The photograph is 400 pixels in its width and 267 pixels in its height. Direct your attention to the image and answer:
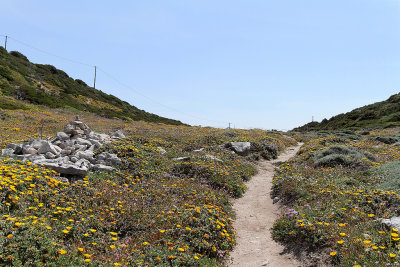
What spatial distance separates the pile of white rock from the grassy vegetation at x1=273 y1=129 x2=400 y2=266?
22.5ft

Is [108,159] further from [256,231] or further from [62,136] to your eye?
[256,231]

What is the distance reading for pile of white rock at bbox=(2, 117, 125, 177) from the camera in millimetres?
9352

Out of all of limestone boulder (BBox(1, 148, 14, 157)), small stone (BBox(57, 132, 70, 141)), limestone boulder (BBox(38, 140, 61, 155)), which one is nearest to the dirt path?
limestone boulder (BBox(38, 140, 61, 155))

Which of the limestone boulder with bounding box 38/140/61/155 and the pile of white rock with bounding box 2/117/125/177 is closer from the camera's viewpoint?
the pile of white rock with bounding box 2/117/125/177

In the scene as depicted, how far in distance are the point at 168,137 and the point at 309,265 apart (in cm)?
1737

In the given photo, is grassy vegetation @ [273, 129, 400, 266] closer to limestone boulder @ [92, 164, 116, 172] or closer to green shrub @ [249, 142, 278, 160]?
limestone boulder @ [92, 164, 116, 172]

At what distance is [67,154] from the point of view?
1121 cm

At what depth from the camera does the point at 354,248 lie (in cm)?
569

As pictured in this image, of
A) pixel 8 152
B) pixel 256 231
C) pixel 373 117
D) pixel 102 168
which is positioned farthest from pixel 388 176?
pixel 373 117

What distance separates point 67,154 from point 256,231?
7.96 m

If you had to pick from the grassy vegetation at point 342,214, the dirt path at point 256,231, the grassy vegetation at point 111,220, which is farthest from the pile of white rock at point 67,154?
the grassy vegetation at point 342,214

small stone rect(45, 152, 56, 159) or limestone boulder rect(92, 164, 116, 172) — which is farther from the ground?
small stone rect(45, 152, 56, 159)

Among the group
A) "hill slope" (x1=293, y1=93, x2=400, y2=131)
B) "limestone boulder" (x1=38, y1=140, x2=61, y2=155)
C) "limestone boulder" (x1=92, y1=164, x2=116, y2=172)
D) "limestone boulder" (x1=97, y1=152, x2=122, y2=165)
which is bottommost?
"limestone boulder" (x1=92, y1=164, x2=116, y2=172)

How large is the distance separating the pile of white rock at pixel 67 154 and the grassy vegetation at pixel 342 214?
22.5ft
